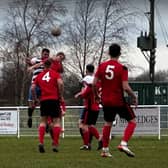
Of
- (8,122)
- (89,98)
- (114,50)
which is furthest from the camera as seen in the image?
(8,122)

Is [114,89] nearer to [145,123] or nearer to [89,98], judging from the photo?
[89,98]

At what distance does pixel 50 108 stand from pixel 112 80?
2893mm

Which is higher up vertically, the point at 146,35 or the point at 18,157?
the point at 146,35

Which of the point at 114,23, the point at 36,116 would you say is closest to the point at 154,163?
the point at 36,116

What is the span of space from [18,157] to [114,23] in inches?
1488

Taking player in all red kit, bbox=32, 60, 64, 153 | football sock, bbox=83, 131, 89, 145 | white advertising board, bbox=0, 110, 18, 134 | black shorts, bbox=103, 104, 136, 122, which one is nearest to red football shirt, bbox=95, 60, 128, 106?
black shorts, bbox=103, 104, 136, 122

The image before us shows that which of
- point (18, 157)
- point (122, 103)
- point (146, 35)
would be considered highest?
point (146, 35)

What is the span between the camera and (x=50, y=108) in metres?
14.5

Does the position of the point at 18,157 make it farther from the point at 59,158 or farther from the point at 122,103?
the point at 122,103

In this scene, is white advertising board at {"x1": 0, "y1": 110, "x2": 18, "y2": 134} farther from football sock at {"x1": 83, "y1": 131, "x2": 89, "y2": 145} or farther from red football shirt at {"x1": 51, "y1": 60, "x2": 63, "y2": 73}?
football sock at {"x1": 83, "y1": 131, "x2": 89, "y2": 145}

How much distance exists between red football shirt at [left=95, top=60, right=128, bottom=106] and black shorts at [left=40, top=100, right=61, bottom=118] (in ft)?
8.37

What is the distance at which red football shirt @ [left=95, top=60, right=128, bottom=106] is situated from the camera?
12.0 metres

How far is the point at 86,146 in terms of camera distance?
52.2ft

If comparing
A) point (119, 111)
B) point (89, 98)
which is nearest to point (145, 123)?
point (89, 98)
